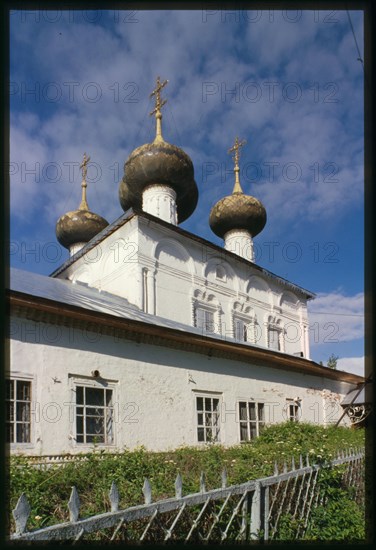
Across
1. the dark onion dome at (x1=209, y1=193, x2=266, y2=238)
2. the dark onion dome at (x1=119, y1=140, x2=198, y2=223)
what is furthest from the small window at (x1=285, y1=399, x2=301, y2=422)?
the dark onion dome at (x1=209, y1=193, x2=266, y2=238)

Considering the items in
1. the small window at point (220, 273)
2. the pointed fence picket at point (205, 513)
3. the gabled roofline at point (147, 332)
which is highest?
the small window at point (220, 273)

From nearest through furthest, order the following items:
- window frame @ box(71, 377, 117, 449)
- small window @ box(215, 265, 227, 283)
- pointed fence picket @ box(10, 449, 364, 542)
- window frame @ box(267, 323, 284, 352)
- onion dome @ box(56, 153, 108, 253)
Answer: pointed fence picket @ box(10, 449, 364, 542), window frame @ box(71, 377, 117, 449), small window @ box(215, 265, 227, 283), window frame @ box(267, 323, 284, 352), onion dome @ box(56, 153, 108, 253)

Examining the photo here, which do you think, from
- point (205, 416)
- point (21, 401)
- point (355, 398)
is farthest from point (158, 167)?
point (21, 401)

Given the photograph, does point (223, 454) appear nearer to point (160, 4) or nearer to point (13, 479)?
point (13, 479)

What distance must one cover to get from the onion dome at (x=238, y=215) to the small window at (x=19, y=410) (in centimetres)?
1736

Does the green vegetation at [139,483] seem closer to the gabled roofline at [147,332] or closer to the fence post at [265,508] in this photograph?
the fence post at [265,508]

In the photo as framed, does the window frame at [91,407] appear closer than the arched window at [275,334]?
Yes

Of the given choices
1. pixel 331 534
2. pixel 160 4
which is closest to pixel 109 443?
pixel 331 534

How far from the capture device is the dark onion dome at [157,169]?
723 inches

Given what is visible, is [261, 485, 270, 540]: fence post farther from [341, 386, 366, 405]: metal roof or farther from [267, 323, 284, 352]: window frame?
[267, 323, 284, 352]: window frame

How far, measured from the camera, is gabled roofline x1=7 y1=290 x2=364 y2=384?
22.9ft

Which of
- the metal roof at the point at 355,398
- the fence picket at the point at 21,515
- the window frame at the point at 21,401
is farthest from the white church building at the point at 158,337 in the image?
the fence picket at the point at 21,515

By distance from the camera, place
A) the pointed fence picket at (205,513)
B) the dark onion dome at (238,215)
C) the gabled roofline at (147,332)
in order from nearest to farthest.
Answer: the pointed fence picket at (205,513) → the gabled roofline at (147,332) → the dark onion dome at (238,215)

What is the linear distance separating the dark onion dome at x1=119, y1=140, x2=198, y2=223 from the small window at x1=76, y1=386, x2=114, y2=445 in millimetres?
11321
